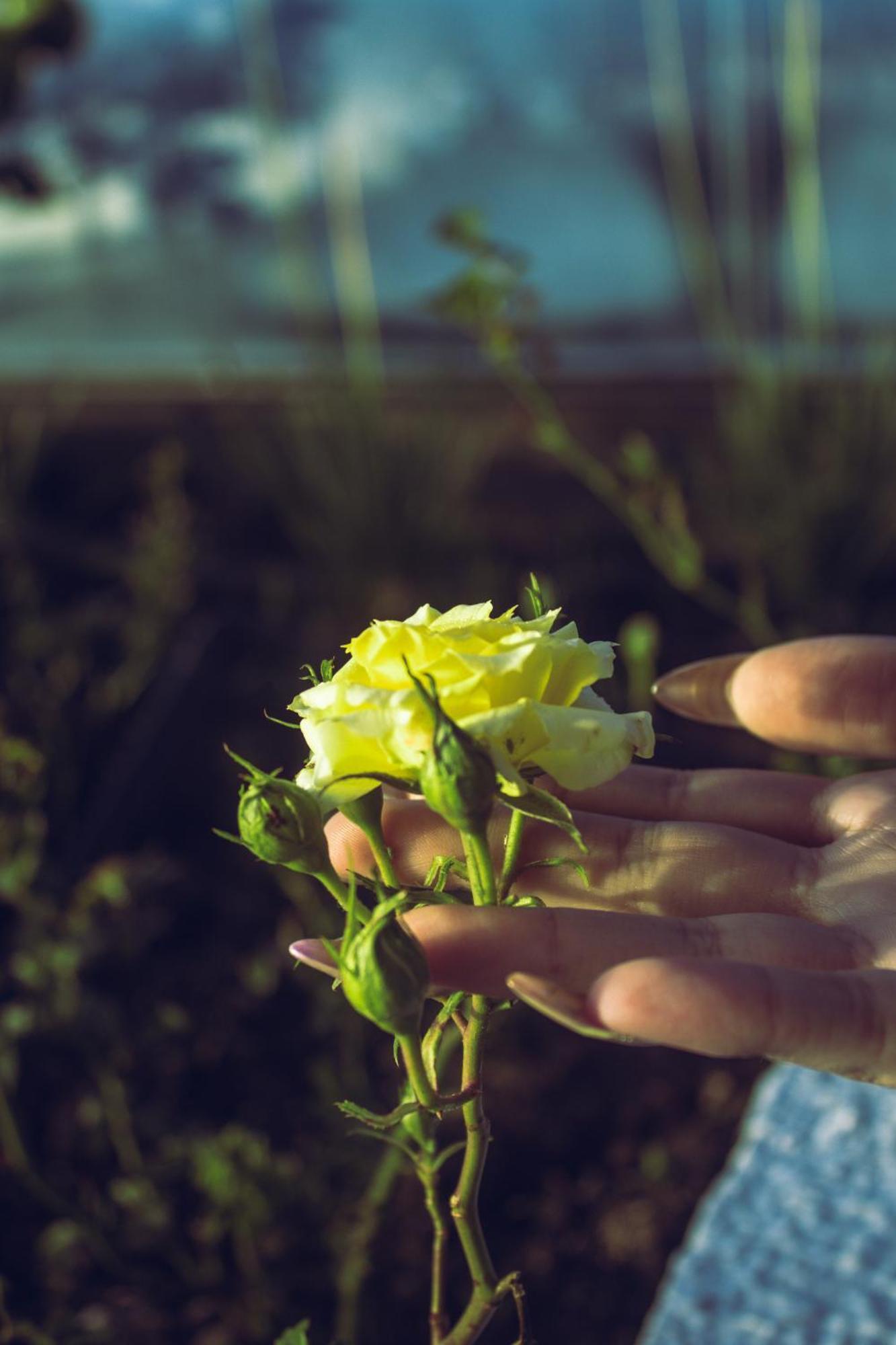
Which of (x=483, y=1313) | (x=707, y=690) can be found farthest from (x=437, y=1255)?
(x=707, y=690)

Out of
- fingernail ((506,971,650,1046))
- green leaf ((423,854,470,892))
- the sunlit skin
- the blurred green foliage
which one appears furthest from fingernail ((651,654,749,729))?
fingernail ((506,971,650,1046))

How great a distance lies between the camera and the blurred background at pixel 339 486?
114 cm

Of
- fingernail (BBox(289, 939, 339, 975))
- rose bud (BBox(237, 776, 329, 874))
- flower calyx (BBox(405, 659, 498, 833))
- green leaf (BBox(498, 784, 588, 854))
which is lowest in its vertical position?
fingernail (BBox(289, 939, 339, 975))

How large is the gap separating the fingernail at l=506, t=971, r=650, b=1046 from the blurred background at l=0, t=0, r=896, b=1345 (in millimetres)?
477

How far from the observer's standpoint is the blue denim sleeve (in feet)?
2.93

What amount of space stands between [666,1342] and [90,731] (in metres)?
1.21

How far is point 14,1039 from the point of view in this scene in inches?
49.5

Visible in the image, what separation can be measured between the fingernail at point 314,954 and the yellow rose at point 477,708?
76 mm

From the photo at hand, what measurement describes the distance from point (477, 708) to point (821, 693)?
1.47ft

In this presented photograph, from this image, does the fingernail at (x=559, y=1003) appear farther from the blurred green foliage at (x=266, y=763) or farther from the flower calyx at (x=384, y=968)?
the blurred green foliage at (x=266, y=763)

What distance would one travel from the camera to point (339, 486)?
2057mm

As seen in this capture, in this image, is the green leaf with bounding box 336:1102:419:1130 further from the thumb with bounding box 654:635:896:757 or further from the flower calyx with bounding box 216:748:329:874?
the thumb with bounding box 654:635:896:757

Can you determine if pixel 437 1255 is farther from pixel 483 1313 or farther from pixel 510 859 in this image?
pixel 510 859

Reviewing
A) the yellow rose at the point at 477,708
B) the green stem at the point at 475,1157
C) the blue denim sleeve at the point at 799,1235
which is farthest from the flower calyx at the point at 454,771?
the blue denim sleeve at the point at 799,1235
